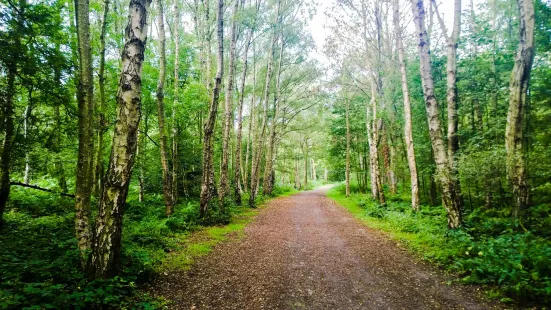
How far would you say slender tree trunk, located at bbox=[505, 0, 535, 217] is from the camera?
6461 mm

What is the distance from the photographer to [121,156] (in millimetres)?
4203

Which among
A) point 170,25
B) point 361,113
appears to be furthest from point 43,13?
point 361,113

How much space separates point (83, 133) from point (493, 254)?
321 inches

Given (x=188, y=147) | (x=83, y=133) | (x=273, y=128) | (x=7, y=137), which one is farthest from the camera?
(x=273, y=128)

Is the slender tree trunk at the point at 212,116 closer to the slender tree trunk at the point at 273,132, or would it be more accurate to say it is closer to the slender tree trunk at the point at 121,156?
the slender tree trunk at the point at 121,156

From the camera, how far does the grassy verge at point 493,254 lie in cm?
419

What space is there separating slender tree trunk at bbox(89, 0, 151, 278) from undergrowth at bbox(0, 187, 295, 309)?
36cm

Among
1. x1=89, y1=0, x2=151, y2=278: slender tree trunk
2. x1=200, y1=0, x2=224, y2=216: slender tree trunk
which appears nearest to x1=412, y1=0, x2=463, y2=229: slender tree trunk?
x1=200, y1=0, x2=224, y2=216: slender tree trunk

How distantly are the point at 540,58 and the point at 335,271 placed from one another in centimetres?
1098

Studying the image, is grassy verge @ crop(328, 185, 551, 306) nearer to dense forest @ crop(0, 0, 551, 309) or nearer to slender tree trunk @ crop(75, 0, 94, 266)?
dense forest @ crop(0, 0, 551, 309)

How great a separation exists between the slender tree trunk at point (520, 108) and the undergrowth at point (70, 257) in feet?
25.8

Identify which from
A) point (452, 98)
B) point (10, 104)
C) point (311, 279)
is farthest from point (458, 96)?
point (10, 104)

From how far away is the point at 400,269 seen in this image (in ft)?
19.3

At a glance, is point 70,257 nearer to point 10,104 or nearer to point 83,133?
point 83,133
